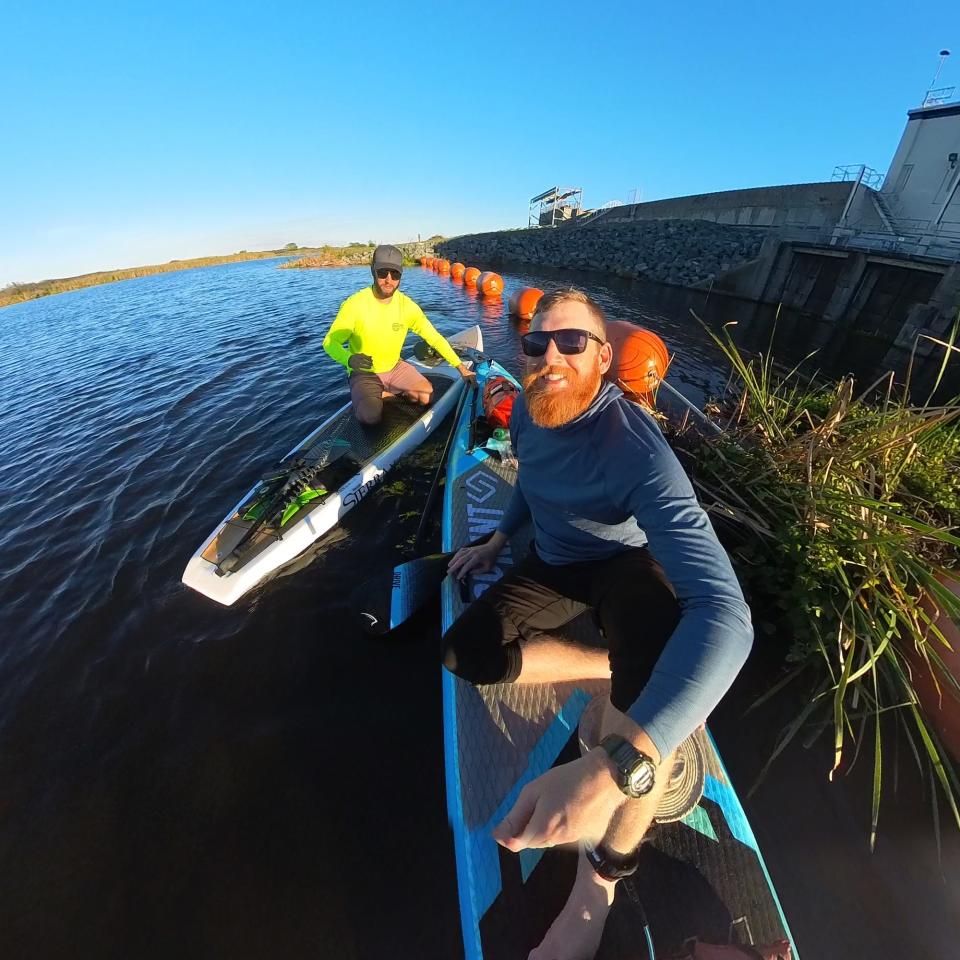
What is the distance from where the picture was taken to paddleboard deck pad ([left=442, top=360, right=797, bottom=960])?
1.89 m

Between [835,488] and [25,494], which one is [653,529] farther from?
[25,494]

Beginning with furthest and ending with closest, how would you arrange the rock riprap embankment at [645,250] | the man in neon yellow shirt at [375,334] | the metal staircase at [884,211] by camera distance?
Answer: the rock riprap embankment at [645,250], the metal staircase at [884,211], the man in neon yellow shirt at [375,334]

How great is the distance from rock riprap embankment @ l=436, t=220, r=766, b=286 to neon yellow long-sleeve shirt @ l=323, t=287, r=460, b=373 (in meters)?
21.7

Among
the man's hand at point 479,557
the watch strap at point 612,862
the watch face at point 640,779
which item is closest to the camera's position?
the watch face at point 640,779

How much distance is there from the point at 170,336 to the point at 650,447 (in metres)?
19.6

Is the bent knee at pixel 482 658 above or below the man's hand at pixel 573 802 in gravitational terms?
below

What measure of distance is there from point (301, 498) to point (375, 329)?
3132 millimetres

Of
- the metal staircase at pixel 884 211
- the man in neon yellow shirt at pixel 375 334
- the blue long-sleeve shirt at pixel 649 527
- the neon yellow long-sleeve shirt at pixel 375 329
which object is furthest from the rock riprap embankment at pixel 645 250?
the blue long-sleeve shirt at pixel 649 527

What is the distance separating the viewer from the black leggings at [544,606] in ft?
7.02

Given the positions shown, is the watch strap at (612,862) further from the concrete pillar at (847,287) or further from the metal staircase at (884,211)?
the metal staircase at (884,211)

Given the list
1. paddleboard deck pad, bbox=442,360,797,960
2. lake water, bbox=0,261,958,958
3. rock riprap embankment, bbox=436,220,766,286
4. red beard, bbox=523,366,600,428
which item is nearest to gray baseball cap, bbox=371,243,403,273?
lake water, bbox=0,261,958,958

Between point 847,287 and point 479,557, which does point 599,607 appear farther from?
point 847,287

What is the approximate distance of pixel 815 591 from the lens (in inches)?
126

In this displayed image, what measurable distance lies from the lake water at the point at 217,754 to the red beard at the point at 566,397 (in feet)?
8.46
